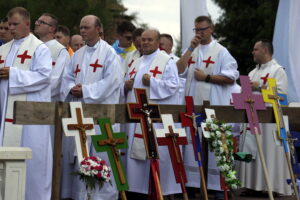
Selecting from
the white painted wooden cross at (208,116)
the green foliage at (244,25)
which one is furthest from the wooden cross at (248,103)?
the green foliage at (244,25)

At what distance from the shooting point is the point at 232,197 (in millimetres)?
11773

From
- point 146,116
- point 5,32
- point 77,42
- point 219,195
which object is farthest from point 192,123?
point 77,42

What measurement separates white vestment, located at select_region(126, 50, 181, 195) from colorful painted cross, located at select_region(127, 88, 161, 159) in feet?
5.13

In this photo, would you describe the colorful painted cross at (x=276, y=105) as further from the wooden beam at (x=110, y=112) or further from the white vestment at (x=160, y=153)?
the white vestment at (x=160, y=153)

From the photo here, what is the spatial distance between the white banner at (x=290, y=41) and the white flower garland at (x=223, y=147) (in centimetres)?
302

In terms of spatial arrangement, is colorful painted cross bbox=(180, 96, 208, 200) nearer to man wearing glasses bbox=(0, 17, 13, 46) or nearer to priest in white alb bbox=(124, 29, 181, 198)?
priest in white alb bbox=(124, 29, 181, 198)

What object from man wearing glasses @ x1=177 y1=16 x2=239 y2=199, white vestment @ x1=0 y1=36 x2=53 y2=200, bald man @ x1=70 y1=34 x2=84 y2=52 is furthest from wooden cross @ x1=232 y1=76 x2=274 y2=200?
bald man @ x1=70 y1=34 x2=84 y2=52

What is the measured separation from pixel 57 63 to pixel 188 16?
2.24 m

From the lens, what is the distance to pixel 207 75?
11500 mm

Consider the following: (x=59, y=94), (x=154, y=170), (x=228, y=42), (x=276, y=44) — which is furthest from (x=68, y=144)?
(x=228, y=42)

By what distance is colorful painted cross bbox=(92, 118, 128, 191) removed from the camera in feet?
27.6

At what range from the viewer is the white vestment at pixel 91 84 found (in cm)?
1015

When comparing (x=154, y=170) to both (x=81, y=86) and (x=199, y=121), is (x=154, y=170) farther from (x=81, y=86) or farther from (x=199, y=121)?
(x=81, y=86)

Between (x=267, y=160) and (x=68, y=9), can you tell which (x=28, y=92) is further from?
(x=68, y=9)
